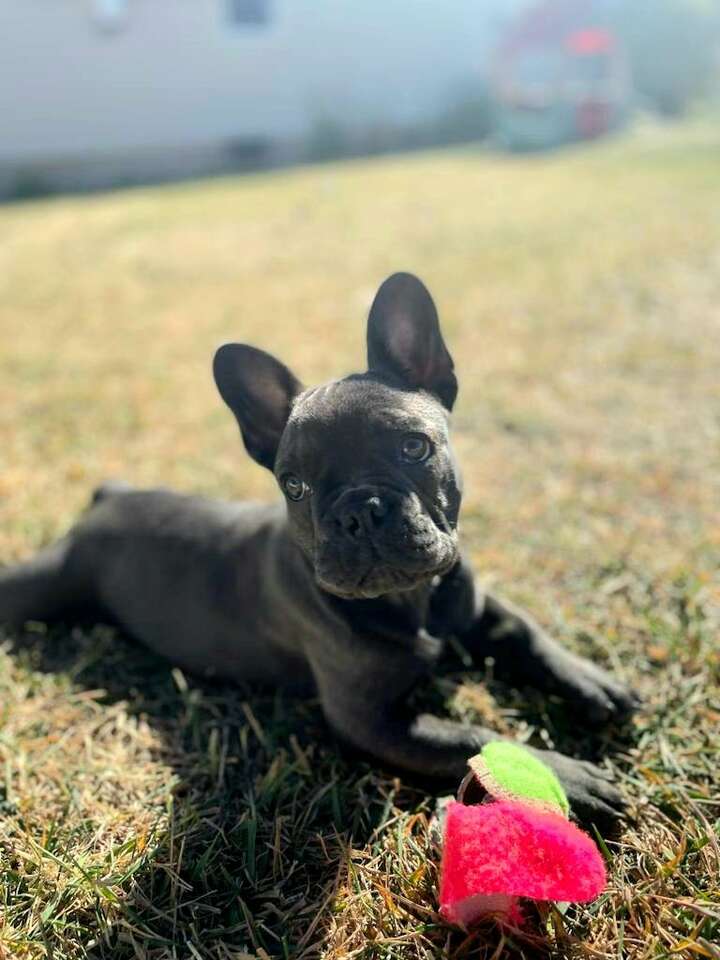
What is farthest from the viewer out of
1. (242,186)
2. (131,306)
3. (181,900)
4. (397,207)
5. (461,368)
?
(242,186)

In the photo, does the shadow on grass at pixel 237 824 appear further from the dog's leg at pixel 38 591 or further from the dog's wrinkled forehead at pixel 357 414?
the dog's wrinkled forehead at pixel 357 414

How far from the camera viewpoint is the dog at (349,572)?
2.71 metres

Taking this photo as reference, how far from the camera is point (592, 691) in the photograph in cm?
313

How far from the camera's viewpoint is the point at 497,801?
2.34 meters

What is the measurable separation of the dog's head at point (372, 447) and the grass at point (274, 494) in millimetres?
Answer: 880

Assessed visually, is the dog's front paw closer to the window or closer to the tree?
the window

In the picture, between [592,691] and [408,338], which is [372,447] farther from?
[592,691]

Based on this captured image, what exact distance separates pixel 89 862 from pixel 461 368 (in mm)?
4985

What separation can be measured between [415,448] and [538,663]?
3.61 feet

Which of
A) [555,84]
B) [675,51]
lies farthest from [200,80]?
[675,51]

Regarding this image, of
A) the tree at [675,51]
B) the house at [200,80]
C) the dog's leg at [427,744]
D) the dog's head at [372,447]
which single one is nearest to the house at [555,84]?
the tree at [675,51]

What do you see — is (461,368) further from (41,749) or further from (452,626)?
(41,749)

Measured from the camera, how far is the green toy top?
7.70ft

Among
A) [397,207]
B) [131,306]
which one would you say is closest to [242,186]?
[397,207]
